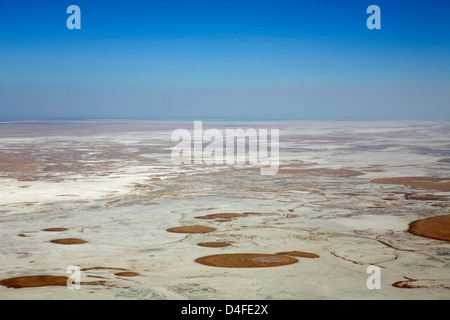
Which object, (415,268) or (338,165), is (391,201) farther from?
(338,165)

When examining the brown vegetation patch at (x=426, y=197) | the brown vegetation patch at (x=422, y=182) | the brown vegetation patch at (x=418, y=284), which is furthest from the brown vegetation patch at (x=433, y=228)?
the brown vegetation patch at (x=422, y=182)

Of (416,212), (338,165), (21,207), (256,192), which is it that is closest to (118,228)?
(21,207)

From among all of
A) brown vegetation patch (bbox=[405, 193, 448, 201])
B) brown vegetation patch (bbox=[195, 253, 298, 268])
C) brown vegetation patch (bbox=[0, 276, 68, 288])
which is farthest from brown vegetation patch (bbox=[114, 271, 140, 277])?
brown vegetation patch (bbox=[405, 193, 448, 201])

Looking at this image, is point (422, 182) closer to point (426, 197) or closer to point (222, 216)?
point (426, 197)

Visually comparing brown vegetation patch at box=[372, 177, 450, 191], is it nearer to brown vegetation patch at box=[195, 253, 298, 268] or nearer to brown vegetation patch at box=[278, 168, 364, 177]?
brown vegetation patch at box=[278, 168, 364, 177]

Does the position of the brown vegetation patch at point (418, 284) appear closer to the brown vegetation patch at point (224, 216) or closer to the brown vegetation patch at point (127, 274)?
the brown vegetation patch at point (127, 274)

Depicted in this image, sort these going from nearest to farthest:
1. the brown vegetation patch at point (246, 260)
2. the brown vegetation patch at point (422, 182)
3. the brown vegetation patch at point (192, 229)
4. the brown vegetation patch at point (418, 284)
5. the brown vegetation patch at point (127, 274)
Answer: the brown vegetation patch at point (418, 284) < the brown vegetation patch at point (127, 274) < the brown vegetation patch at point (246, 260) < the brown vegetation patch at point (192, 229) < the brown vegetation patch at point (422, 182)

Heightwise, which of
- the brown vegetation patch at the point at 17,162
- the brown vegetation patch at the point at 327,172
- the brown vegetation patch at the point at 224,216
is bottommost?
the brown vegetation patch at the point at 224,216
